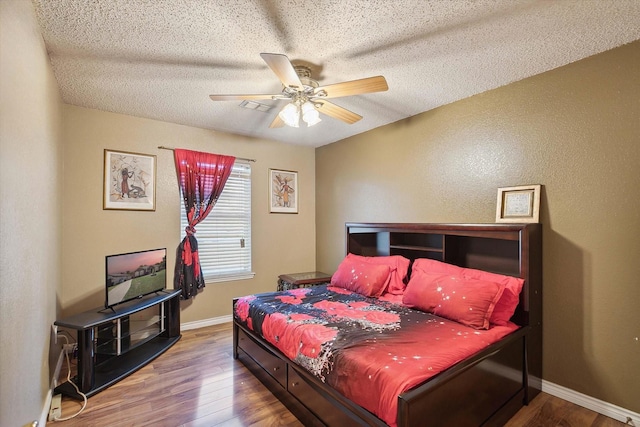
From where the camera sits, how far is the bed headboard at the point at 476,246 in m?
2.22

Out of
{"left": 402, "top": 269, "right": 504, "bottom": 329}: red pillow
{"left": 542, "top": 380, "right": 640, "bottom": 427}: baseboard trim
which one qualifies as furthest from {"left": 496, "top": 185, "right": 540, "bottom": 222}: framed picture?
{"left": 542, "top": 380, "right": 640, "bottom": 427}: baseboard trim

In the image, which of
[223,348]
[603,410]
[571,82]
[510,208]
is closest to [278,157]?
[223,348]

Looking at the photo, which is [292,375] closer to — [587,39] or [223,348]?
[223,348]

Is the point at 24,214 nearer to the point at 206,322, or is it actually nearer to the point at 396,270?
the point at 206,322

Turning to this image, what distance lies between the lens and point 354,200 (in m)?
4.11

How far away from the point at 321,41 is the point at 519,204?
6.71 ft

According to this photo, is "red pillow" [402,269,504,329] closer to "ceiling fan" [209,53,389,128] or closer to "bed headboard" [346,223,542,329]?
"bed headboard" [346,223,542,329]

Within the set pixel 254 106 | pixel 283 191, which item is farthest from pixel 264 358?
pixel 283 191

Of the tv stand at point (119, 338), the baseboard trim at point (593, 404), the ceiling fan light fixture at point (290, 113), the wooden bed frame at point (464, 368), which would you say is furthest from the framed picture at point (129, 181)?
the baseboard trim at point (593, 404)

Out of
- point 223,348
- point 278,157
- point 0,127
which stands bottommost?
point 223,348

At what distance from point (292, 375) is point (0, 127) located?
207 cm

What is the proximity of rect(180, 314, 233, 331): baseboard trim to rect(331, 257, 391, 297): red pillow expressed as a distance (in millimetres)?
1617

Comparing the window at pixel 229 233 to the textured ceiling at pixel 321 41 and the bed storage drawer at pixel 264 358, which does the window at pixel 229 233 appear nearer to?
the bed storage drawer at pixel 264 358

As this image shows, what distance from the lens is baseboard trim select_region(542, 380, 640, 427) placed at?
6.39 ft
